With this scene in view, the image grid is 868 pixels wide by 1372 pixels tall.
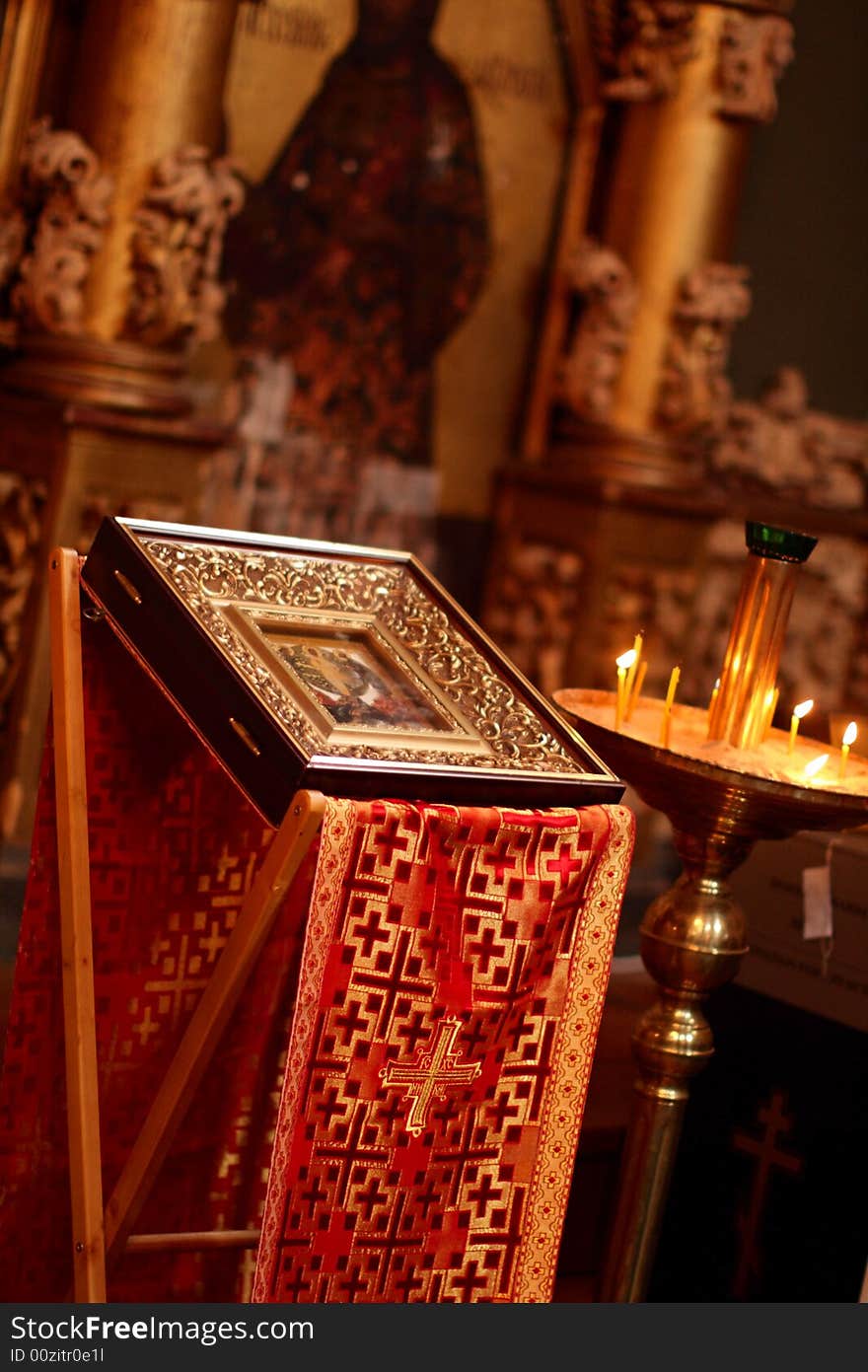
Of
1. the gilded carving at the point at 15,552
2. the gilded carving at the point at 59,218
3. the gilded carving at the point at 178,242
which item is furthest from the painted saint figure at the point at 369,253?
the gilded carving at the point at 15,552

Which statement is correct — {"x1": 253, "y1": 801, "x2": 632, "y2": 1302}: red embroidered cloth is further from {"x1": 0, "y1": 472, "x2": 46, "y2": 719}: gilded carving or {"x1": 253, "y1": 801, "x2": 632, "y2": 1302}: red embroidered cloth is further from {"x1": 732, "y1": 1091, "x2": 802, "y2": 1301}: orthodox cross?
{"x1": 0, "y1": 472, "x2": 46, "y2": 719}: gilded carving

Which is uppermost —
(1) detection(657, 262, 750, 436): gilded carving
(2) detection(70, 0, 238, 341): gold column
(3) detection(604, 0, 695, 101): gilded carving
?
(3) detection(604, 0, 695, 101): gilded carving

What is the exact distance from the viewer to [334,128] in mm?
5312

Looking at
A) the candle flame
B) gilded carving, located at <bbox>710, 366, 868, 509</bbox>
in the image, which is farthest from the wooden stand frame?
gilded carving, located at <bbox>710, 366, 868, 509</bbox>

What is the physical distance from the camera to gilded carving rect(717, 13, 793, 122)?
5594mm

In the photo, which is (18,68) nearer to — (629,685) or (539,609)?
(539,609)

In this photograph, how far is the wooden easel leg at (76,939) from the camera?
7.36 ft

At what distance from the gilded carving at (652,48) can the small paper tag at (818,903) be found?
11.3ft

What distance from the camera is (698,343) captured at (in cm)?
573

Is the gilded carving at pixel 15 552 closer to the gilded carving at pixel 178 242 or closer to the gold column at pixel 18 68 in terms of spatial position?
the gilded carving at pixel 178 242

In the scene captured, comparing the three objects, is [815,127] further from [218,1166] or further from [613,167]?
[218,1166]

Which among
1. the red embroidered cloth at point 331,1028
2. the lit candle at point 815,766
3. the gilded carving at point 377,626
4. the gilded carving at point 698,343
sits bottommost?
the red embroidered cloth at point 331,1028

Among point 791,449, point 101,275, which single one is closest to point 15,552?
point 101,275

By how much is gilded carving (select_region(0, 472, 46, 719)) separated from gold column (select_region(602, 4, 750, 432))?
191 centimetres
